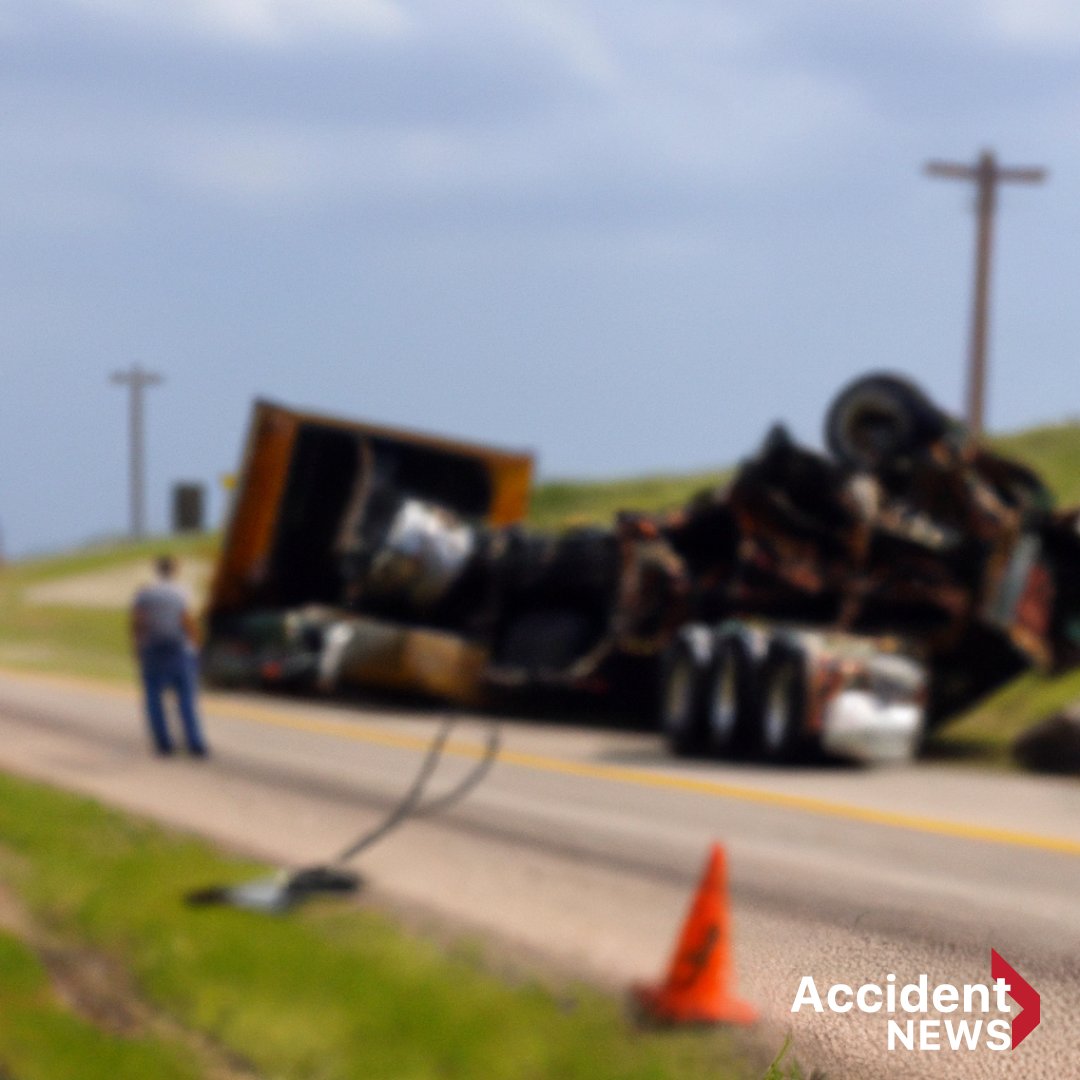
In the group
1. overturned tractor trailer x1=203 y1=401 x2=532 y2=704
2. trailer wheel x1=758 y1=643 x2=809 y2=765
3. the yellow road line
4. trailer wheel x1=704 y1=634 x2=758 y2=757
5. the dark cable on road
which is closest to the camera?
the dark cable on road

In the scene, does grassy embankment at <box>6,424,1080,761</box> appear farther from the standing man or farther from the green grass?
the standing man

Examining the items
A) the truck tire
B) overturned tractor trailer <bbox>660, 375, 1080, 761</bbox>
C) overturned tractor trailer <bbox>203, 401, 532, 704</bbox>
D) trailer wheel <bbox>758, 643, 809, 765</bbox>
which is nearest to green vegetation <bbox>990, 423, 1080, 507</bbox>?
overturned tractor trailer <bbox>660, 375, 1080, 761</bbox>

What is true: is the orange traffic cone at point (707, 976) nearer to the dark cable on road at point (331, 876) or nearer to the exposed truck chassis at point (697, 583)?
the dark cable on road at point (331, 876)

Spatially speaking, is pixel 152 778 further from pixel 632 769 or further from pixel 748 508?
pixel 748 508

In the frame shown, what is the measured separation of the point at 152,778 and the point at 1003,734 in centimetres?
836

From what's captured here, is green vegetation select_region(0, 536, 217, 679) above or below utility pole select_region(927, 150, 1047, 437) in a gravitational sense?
below

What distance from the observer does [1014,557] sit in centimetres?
1541

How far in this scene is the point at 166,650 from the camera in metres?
15.0

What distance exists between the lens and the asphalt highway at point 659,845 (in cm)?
134

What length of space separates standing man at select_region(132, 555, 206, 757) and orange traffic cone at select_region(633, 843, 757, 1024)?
11.2 metres

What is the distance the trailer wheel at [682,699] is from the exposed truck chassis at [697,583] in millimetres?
25

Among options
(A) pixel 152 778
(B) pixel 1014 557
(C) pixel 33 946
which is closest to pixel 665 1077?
(C) pixel 33 946

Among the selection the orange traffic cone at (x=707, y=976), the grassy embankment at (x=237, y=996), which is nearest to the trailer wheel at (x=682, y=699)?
the grassy embankment at (x=237, y=996)

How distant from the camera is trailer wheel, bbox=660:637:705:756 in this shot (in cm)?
1538
